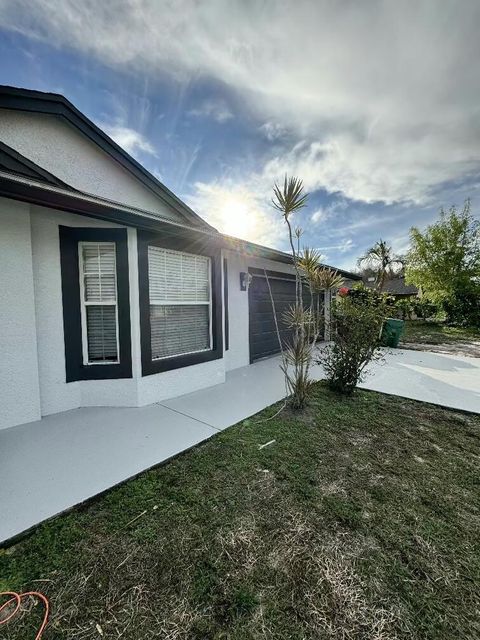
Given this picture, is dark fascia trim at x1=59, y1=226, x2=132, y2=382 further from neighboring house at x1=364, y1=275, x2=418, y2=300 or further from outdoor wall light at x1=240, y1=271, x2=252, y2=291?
neighboring house at x1=364, y1=275, x2=418, y2=300

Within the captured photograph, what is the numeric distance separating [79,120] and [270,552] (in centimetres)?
742

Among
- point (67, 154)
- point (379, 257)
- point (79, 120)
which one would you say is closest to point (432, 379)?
point (67, 154)

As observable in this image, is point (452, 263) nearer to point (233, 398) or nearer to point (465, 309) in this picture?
point (465, 309)

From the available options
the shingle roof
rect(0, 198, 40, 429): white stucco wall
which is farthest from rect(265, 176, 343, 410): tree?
the shingle roof

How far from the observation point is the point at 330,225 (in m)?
14.6

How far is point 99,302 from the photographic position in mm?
4473

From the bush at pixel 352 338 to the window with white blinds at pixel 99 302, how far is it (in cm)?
377

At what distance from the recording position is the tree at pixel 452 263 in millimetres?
17734

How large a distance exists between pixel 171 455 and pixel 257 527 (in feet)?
4.52

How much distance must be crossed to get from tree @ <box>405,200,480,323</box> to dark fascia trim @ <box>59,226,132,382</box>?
21.0 m

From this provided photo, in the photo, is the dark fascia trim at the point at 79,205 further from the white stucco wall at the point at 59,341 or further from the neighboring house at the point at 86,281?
the white stucco wall at the point at 59,341

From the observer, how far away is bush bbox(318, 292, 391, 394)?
4871 millimetres

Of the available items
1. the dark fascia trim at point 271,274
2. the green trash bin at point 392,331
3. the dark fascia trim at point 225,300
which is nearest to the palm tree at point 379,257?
the green trash bin at point 392,331

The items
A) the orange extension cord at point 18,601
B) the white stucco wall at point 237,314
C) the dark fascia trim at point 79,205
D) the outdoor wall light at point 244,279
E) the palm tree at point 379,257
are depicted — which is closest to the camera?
the orange extension cord at point 18,601
